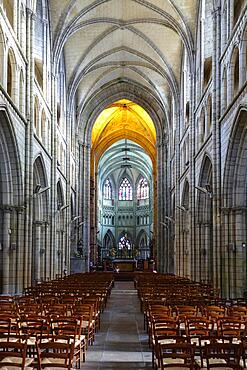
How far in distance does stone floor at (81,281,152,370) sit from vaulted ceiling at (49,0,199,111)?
20.8m

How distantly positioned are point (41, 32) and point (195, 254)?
16906mm

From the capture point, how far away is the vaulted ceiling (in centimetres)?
3778

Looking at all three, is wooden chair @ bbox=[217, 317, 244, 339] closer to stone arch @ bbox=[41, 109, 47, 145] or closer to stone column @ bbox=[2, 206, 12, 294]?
stone column @ bbox=[2, 206, 12, 294]

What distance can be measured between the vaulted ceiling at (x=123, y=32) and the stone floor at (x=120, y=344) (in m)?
20.8

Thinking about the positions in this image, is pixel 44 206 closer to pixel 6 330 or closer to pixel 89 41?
pixel 89 41

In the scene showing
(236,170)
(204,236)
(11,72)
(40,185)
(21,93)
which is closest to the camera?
(236,170)

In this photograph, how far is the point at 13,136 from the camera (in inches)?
1004

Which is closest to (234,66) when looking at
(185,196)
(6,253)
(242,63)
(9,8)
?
(242,63)

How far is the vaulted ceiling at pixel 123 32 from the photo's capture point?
37781mm

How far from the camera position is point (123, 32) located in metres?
45.5

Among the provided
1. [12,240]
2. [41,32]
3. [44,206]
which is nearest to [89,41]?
[41,32]

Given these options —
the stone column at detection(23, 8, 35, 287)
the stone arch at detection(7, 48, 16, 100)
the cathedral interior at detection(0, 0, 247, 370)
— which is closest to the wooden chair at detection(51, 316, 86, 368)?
the cathedral interior at detection(0, 0, 247, 370)

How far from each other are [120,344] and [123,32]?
34193 mm

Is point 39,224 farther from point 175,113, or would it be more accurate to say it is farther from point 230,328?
point 230,328
